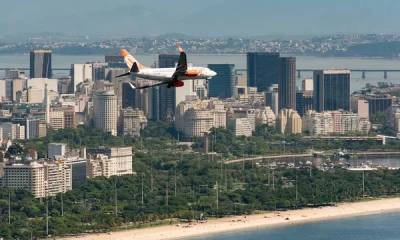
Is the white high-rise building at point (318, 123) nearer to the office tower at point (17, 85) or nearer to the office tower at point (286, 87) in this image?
the office tower at point (286, 87)

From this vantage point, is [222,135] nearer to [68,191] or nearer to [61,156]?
[61,156]

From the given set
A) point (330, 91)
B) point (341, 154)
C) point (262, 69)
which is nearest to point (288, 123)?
point (341, 154)

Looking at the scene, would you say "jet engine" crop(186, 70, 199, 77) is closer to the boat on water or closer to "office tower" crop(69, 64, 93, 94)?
the boat on water

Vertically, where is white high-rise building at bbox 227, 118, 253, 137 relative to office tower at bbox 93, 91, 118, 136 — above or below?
below

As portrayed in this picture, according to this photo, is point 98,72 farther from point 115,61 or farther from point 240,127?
point 240,127

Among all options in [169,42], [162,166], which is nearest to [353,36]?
[169,42]

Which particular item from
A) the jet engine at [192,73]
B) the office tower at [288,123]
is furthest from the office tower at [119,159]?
the jet engine at [192,73]

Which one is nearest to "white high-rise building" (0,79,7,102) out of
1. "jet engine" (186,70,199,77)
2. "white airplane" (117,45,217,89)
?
"white airplane" (117,45,217,89)
